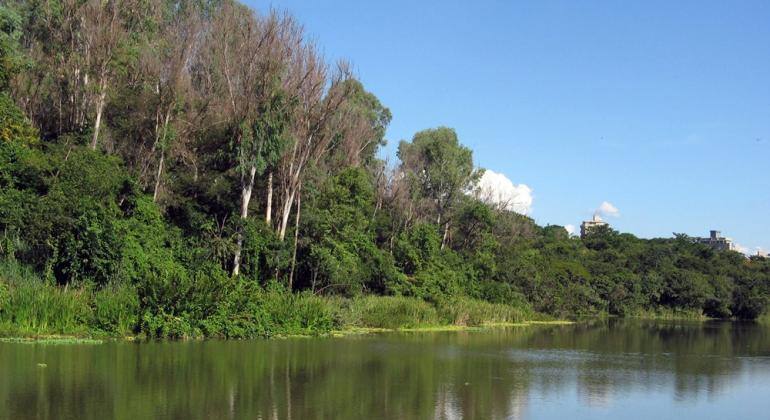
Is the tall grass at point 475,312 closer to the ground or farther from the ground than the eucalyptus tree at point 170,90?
closer to the ground

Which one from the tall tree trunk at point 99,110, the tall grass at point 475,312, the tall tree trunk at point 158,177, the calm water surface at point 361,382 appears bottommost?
the calm water surface at point 361,382

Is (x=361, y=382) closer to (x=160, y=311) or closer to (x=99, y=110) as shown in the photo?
(x=160, y=311)

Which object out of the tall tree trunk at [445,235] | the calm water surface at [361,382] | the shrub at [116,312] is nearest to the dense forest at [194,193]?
the shrub at [116,312]

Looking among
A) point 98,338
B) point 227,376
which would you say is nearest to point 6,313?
point 98,338

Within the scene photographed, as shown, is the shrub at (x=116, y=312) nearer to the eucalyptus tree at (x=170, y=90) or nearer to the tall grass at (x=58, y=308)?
the tall grass at (x=58, y=308)

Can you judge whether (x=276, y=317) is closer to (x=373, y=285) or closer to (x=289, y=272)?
(x=289, y=272)

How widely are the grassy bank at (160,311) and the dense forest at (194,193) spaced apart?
0.06 meters

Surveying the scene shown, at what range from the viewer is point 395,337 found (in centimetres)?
3106

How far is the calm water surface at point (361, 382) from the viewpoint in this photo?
13.7 metres

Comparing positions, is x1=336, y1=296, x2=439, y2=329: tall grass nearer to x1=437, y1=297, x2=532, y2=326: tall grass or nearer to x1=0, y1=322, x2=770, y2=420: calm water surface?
x1=437, y1=297, x2=532, y2=326: tall grass

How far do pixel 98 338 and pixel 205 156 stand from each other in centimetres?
1548

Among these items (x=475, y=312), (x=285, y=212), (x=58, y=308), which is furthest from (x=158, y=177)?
(x=475, y=312)

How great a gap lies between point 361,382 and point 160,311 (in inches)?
370

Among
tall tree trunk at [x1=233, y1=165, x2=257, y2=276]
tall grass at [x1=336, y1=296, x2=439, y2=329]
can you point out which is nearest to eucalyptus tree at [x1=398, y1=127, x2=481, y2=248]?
tall grass at [x1=336, y1=296, x2=439, y2=329]
